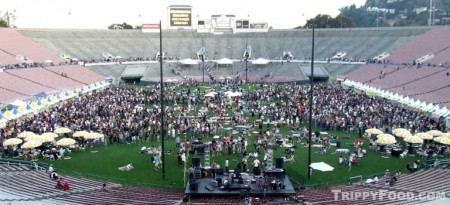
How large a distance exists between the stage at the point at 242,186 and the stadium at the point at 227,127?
71 millimetres

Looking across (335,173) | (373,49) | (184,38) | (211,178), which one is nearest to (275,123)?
(335,173)

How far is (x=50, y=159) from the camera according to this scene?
2300 centimetres

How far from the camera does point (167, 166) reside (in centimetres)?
2205

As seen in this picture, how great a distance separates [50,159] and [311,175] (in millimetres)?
13143

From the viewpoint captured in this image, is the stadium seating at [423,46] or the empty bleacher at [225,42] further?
the empty bleacher at [225,42]

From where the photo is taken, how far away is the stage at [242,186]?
55.2 feet

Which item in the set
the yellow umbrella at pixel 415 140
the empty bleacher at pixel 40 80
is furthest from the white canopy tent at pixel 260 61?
the yellow umbrella at pixel 415 140

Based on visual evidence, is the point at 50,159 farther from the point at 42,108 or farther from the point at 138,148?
the point at 42,108

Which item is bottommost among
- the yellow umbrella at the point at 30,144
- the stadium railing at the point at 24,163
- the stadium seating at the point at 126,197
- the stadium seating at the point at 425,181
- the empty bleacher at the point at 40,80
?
the stadium seating at the point at 126,197

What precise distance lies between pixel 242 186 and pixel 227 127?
13.8m

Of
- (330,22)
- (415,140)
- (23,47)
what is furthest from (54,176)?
(330,22)

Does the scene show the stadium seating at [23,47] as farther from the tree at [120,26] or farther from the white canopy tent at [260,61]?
the tree at [120,26]

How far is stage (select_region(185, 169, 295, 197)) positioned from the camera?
16.8 m

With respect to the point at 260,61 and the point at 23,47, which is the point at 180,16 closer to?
the point at 260,61
